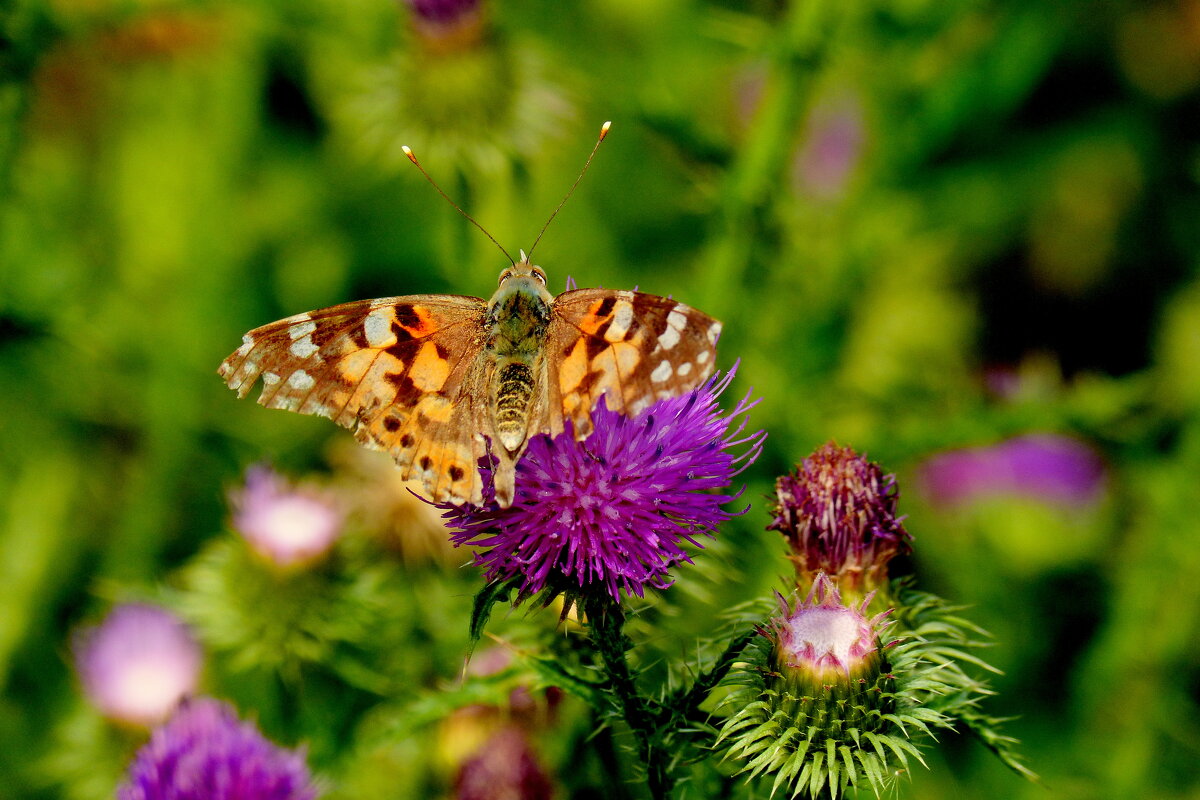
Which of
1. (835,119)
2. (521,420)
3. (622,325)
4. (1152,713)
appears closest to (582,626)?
(521,420)

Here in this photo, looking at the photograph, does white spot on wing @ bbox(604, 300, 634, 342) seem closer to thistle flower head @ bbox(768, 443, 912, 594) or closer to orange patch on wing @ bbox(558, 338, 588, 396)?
orange patch on wing @ bbox(558, 338, 588, 396)

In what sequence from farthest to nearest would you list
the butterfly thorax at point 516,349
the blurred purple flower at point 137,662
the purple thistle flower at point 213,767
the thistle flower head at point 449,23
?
1. the thistle flower head at point 449,23
2. the blurred purple flower at point 137,662
3. the purple thistle flower at point 213,767
4. the butterfly thorax at point 516,349

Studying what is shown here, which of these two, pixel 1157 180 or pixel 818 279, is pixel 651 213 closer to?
pixel 818 279

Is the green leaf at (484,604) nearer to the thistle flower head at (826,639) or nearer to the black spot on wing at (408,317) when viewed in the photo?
the thistle flower head at (826,639)

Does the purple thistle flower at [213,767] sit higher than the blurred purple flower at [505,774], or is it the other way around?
the blurred purple flower at [505,774]

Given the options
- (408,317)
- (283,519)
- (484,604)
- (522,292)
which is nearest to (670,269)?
(283,519)

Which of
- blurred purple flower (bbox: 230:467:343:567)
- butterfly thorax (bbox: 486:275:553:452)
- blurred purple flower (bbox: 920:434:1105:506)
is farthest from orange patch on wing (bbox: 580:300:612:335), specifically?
blurred purple flower (bbox: 920:434:1105:506)

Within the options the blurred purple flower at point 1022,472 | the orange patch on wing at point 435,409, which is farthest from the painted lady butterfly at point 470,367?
the blurred purple flower at point 1022,472
